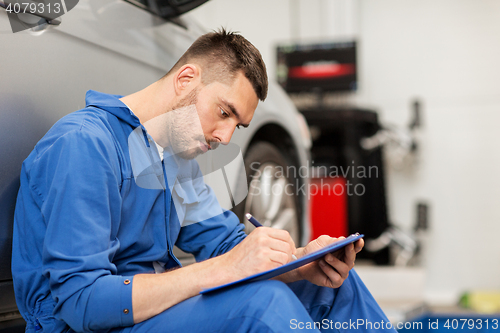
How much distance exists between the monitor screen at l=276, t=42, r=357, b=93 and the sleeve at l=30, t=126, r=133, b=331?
319 cm

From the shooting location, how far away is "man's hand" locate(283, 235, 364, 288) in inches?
31.8

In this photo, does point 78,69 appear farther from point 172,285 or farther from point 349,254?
point 349,254

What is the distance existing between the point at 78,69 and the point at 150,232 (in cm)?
37

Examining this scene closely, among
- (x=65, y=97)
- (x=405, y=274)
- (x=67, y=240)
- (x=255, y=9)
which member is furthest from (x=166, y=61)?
(x=255, y=9)

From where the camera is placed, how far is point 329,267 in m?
0.83

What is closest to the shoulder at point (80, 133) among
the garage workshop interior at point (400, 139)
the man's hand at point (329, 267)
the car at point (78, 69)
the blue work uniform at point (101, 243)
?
the blue work uniform at point (101, 243)

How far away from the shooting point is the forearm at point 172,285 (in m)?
0.62

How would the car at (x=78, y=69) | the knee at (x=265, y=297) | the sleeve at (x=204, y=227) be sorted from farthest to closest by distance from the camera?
the sleeve at (x=204, y=227), the car at (x=78, y=69), the knee at (x=265, y=297)

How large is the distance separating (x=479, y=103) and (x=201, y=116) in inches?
143

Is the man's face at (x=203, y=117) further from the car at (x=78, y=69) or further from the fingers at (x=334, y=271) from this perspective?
the fingers at (x=334, y=271)

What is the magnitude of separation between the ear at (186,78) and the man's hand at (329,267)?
1.27 feet

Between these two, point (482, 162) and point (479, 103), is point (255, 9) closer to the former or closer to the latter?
point (479, 103)

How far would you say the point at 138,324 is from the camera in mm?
634

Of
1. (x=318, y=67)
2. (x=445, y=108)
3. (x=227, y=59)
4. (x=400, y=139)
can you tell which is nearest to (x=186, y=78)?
(x=227, y=59)
